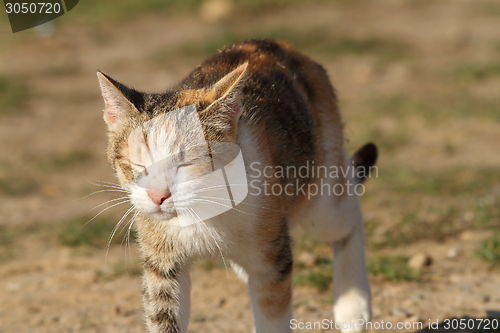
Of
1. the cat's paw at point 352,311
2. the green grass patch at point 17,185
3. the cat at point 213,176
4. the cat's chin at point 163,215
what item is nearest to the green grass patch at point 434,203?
the cat's paw at point 352,311

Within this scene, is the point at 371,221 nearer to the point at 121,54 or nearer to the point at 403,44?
the point at 403,44

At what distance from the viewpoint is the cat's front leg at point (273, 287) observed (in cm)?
314

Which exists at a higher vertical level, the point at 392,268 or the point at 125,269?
the point at 125,269

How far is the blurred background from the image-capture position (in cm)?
448

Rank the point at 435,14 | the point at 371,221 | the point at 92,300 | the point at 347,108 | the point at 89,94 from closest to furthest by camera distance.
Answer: the point at 92,300, the point at 371,221, the point at 347,108, the point at 89,94, the point at 435,14

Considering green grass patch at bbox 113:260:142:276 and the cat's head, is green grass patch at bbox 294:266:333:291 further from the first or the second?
the cat's head

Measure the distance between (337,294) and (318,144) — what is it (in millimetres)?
992

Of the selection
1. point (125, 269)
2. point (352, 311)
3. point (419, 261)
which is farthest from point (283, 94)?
point (125, 269)

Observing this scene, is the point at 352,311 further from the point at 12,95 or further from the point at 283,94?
the point at 12,95

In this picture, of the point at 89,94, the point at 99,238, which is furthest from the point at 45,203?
the point at 89,94

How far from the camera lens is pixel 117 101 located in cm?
312

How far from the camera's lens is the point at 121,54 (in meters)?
10.5

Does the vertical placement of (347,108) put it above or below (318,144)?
below

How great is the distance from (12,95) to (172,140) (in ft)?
22.2
